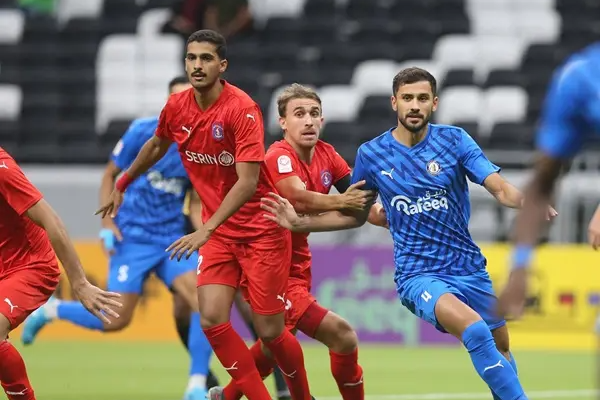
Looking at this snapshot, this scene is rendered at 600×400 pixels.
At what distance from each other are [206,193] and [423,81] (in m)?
1.53

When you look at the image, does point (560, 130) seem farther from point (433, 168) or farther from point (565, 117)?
point (433, 168)

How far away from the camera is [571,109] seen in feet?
17.4

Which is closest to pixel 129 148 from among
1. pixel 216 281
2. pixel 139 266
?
pixel 139 266

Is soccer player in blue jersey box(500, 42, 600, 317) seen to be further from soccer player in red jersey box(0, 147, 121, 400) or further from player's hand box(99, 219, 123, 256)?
player's hand box(99, 219, 123, 256)

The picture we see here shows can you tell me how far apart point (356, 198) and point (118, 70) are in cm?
1252

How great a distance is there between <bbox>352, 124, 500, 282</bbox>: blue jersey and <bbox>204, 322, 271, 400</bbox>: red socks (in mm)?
1071

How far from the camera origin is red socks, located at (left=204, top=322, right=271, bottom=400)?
305 inches

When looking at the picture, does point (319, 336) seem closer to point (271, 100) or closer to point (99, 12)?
point (271, 100)

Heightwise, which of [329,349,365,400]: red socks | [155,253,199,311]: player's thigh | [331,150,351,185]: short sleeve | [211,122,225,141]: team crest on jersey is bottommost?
[329,349,365,400]: red socks

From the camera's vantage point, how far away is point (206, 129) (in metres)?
7.90

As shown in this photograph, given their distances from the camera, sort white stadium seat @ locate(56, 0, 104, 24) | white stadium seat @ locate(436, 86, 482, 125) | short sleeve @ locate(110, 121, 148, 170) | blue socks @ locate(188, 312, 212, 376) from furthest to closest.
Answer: white stadium seat @ locate(56, 0, 104, 24), white stadium seat @ locate(436, 86, 482, 125), short sleeve @ locate(110, 121, 148, 170), blue socks @ locate(188, 312, 212, 376)

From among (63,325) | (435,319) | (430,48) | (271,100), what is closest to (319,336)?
(435,319)

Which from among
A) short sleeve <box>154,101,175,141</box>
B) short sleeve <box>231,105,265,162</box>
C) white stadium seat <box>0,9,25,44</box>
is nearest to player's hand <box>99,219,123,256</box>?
short sleeve <box>154,101,175,141</box>

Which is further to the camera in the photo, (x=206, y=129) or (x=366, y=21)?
(x=366, y=21)
